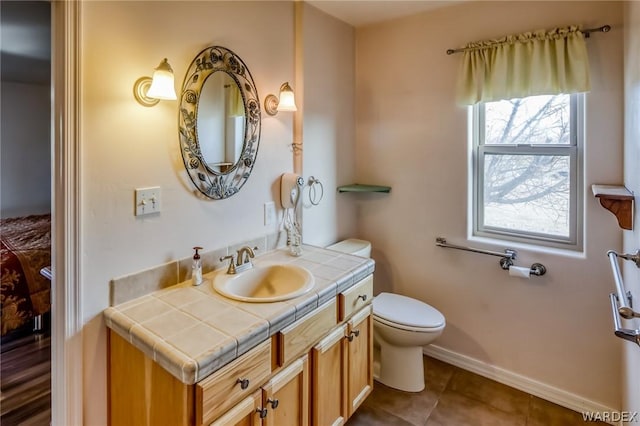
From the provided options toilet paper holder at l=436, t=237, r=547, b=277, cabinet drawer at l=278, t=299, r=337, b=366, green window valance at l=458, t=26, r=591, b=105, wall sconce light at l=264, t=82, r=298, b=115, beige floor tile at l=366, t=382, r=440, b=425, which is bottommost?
beige floor tile at l=366, t=382, r=440, b=425

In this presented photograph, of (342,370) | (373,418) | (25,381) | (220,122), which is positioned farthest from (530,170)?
(25,381)

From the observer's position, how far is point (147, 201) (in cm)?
142

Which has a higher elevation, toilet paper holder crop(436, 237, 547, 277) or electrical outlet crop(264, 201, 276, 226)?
electrical outlet crop(264, 201, 276, 226)

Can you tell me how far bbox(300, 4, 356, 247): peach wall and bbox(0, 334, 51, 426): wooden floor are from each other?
1.78 m

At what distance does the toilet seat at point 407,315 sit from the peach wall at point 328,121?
1.96ft

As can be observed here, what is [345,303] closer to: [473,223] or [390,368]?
[390,368]

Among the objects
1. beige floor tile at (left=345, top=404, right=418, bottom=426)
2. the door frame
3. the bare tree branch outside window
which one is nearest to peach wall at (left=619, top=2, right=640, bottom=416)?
the bare tree branch outside window

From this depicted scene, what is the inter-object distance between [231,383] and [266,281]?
68 cm

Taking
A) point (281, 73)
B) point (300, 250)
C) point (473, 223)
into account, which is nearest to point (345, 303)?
point (300, 250)

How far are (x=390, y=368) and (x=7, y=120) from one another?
545 centimetres

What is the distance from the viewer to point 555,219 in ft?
6.73

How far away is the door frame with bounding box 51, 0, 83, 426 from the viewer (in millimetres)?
1165

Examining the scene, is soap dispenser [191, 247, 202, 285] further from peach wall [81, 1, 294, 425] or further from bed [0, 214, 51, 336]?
bed [0, 214, 51, 336]

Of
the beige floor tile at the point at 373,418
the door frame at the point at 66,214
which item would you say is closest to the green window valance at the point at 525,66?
the beige floor tile at the point at 373,418
